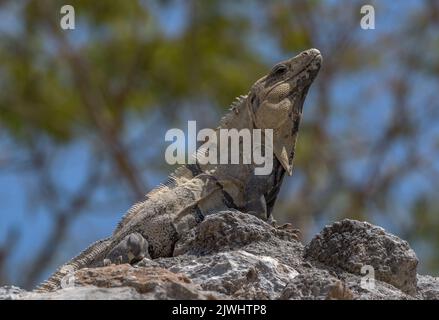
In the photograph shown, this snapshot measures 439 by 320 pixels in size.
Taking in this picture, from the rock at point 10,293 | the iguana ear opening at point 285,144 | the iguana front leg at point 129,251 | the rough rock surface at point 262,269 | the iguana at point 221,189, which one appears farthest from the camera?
the iguana ear opening at point 285,144

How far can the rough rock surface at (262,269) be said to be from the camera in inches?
225

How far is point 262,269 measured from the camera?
6355 millimetres

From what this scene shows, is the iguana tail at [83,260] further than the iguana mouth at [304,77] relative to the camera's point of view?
No

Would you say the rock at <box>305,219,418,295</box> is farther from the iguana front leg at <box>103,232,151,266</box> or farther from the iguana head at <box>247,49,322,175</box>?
the iguana head at <box>247,49,322,175</box>

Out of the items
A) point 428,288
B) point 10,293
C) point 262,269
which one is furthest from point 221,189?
point 10,293

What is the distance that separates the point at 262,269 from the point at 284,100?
7.24ft

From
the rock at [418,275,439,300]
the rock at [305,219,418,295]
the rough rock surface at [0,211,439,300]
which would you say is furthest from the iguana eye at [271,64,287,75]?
the rock at [418,275,439,300]

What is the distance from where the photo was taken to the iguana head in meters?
8.16

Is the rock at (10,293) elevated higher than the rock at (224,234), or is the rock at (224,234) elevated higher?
the rock at (224,234)

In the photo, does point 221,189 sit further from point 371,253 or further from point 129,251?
point 371,253

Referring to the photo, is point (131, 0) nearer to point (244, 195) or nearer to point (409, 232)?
point (409, 232)

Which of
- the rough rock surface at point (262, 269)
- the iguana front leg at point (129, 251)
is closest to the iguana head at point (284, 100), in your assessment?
the rough rock surface at point (262, 269)

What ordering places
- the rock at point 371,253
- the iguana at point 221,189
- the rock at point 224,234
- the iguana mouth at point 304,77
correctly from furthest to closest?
the iguana mouth at point 304,77
the iguana at point 221,189
the rock at point 224,234
the rock at point 371,253

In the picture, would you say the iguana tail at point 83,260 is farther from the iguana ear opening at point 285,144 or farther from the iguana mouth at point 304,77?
the iguana mouth at point 304,77
